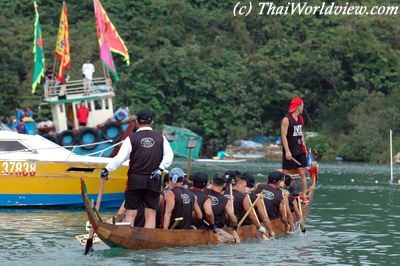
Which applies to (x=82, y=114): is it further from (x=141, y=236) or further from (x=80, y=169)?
(x=141, y=236)

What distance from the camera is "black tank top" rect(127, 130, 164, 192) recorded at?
20.3 m

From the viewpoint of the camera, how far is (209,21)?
258 feet

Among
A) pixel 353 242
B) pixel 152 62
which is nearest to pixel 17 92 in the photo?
pixel 152 62

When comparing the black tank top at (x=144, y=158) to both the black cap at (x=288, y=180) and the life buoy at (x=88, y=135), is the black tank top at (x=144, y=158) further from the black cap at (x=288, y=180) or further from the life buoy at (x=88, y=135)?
the life buoy at (x=88, y=135)

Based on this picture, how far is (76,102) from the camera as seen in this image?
50438 millimetres

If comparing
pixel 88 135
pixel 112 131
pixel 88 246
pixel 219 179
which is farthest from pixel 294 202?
pixel 112 131

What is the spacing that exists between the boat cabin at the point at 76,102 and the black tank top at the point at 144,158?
97.9 ft

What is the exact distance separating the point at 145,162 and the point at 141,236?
1.26 meters

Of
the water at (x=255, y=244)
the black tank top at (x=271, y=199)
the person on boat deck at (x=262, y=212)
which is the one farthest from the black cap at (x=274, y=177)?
the water at (x=255, y=244)

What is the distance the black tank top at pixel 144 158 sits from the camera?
20281mm

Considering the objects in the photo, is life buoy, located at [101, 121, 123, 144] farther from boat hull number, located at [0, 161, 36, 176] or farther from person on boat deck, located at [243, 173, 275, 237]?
A: person on boat deck, located at [243, 173, 275, 237]

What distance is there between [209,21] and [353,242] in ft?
185

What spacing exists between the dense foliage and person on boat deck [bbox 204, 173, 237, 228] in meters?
43.1

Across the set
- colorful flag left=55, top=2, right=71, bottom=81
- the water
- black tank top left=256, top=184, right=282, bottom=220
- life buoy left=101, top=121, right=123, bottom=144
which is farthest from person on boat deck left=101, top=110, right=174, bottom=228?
colorful flag left=55, top=2, right=71, bottom=81
